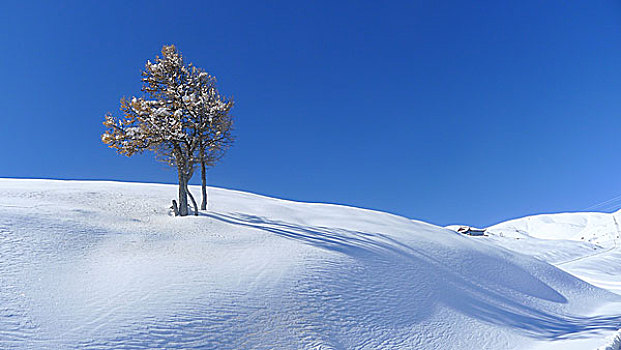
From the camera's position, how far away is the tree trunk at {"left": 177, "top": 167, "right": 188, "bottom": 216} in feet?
46.1

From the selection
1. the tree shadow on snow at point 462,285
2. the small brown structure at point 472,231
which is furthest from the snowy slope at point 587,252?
the tree shadow on snow at point 462,285

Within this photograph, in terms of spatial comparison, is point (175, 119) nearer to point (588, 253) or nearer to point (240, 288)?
point (240, 288)

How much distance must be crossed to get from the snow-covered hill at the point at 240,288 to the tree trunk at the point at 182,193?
0.76 metres

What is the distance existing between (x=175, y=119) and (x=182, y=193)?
2990 mm

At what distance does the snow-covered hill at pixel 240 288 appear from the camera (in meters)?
6.49

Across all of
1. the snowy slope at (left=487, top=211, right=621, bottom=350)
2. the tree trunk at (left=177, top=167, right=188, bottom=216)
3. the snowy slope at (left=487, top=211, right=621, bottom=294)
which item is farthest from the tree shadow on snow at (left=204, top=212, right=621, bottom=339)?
the snowy slope at (left=487, top=211, right=621, bottom=294)

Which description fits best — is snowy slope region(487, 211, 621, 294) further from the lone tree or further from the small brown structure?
the lone tree

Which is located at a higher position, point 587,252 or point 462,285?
point 462,285

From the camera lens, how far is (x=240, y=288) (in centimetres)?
806

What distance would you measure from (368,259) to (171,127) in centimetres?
929

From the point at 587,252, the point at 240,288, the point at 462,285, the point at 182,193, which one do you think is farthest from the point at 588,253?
the point at 240,288

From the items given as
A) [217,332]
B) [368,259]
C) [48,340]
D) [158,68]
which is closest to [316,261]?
[368,259]

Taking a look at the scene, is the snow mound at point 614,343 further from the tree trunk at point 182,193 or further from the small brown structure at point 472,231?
the small brown structure at point 472,231

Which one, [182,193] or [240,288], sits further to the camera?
[182,193]
